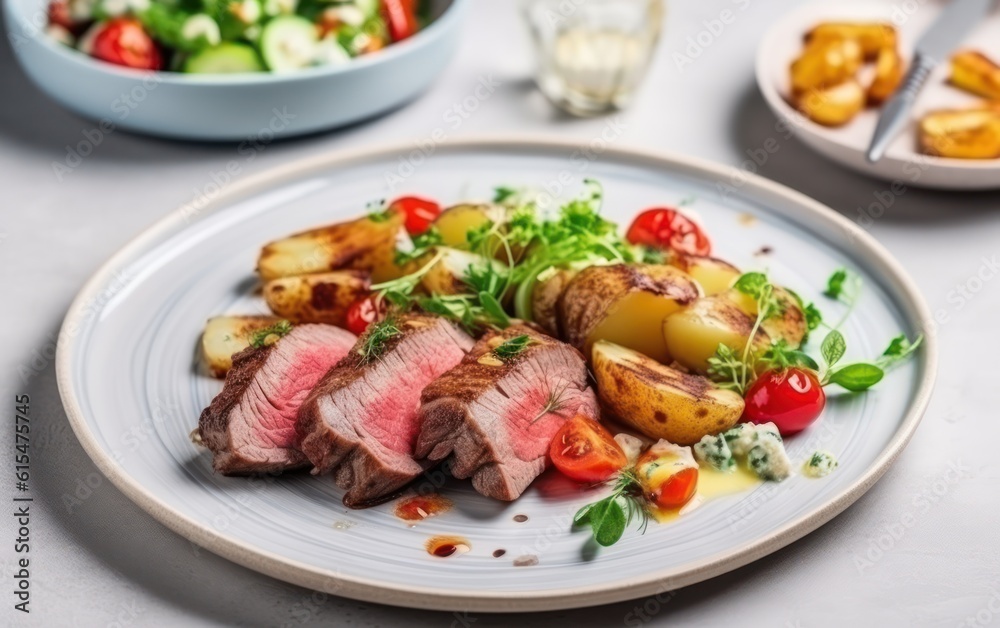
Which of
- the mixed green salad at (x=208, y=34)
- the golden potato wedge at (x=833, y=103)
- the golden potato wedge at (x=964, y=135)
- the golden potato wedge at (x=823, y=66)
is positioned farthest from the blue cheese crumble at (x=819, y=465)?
the mixed green salad at (x=208, y=34)

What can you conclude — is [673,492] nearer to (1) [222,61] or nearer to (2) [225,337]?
(2) [225,337]

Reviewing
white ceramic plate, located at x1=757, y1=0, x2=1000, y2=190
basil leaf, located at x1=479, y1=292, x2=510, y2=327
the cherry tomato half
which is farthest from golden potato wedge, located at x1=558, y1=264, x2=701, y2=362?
white ceramic plate, located at x1=757, y1=0, x2=1000, y2=190

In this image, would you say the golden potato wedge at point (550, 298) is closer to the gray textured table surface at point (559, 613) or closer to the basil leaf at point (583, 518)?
the basil leaf at point (583, 518)

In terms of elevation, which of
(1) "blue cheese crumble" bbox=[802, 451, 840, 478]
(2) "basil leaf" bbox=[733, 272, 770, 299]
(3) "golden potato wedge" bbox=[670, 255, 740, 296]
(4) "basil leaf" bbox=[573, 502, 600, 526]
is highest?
(2) "basil leaf" bbox=[733, 272, 770, 299]

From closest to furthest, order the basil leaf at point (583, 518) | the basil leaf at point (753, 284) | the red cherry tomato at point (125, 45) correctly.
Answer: the basil leaf at point (583, 518)
the basil leaf at point (753, 284)
the red cherry tomato at point (125, 45)

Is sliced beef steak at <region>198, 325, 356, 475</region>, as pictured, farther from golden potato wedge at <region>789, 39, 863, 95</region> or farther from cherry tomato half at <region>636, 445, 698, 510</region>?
golden potato wedge at <region>789, 39, 863, 95</region>

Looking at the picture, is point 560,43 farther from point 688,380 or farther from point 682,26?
point 688,380
